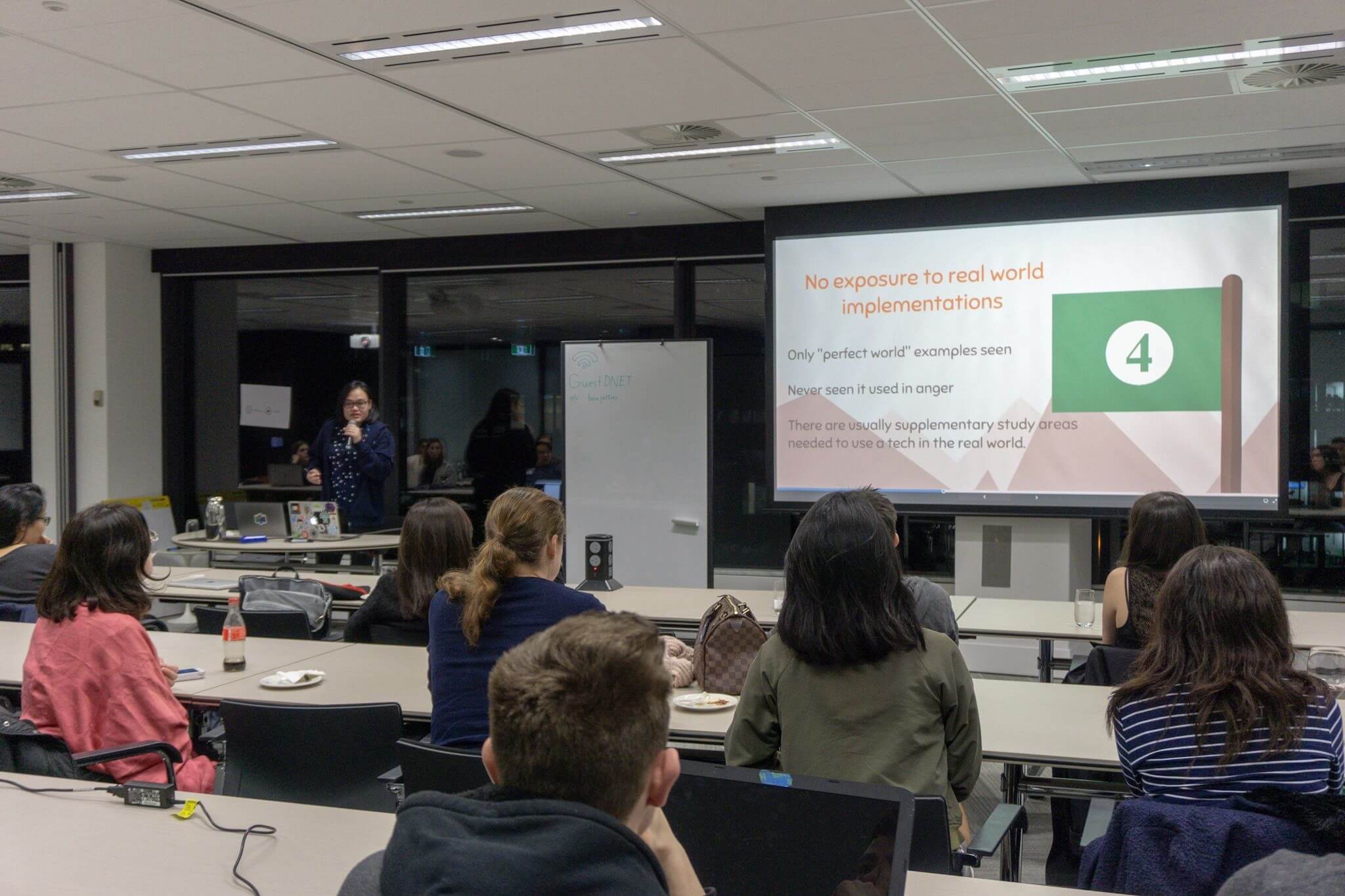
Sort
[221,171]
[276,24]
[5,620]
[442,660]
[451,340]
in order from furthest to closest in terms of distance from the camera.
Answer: [451,340] < [221,171] < [5,620] < [276,24] < [442,660]

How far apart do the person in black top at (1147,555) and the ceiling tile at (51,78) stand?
12.7 ft

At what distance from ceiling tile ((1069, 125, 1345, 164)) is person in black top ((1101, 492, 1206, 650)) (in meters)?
2.42

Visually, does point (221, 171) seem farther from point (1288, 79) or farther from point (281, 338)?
point (1288, 79)

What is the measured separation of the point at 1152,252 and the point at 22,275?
832 centimetres

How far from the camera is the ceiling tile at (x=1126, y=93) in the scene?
4.28 metres

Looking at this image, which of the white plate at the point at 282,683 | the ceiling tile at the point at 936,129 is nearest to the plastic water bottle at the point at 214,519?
the white plate at the point at 282,683

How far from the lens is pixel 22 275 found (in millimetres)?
8992

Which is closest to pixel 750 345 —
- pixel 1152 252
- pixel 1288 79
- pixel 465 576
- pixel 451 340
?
pixel 451 340

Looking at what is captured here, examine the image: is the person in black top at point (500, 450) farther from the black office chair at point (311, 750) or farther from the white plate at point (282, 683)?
the black office chair at point (311, 750)

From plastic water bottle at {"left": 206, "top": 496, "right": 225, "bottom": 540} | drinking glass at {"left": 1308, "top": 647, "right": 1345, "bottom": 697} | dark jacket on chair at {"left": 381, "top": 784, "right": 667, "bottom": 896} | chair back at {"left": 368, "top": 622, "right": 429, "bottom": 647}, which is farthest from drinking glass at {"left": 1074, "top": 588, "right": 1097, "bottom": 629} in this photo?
plastic water bottle at {"left": 206, "top": 496, "right": 225, "bottom": 540}

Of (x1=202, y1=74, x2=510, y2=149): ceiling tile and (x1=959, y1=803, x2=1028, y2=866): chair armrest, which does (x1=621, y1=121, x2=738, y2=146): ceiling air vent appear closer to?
(x1=202, y1=74, x2=510, y2=149): ceiling tile

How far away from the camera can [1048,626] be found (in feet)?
14.0

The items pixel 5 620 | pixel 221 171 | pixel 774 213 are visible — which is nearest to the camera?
pixel 5 620

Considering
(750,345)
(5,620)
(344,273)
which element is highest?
(344,273)
